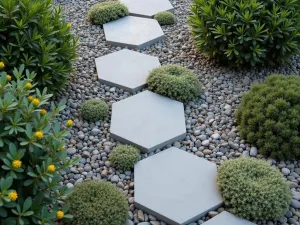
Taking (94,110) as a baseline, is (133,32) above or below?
above

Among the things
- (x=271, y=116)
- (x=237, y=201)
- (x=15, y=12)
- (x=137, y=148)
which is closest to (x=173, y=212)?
(x=237, y=201)

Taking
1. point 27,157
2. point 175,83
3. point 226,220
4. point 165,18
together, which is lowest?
point 226,220

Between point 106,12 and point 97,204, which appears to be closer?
point 97,204

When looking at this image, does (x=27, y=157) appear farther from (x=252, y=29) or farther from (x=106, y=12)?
(x=106, y=12)

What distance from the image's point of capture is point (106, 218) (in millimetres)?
2492

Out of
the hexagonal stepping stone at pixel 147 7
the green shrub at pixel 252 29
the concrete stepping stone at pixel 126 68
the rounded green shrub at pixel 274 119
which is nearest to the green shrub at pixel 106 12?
the hexagonal stepping stone at pixel 147 7

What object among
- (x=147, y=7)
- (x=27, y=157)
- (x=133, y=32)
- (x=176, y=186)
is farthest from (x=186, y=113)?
(x=147, y=7)

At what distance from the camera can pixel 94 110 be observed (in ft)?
11.6

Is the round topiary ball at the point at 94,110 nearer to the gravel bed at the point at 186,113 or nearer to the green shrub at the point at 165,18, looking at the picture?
the gravel bed at the point at 186,113

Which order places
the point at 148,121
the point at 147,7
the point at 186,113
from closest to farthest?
the point at 148,121 → the point at 186,113 → the point at 147,7

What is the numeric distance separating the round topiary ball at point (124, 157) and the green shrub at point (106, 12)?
7.68 feet

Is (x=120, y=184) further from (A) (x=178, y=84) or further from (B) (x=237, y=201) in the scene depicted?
(A) (x=178, y=84)

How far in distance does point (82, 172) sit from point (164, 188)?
637mm

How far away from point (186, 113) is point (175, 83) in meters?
0.30
